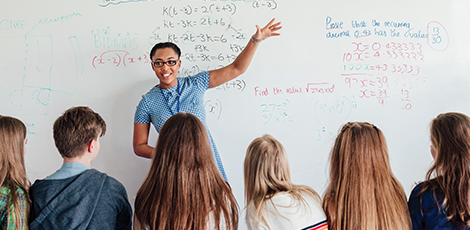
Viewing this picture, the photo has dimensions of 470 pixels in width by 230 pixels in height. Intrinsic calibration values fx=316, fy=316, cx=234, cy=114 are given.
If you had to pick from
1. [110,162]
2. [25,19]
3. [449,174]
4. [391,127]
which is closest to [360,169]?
[449,174]

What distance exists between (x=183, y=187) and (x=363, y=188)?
0.72m

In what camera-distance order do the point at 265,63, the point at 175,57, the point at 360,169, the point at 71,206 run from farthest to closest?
the point at 265,63, the point at 175,57, the point at 360,169, the point at 71,206

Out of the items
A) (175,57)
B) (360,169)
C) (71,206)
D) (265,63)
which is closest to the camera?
(71,206)

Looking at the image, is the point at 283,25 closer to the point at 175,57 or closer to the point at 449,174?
the point at 175,57

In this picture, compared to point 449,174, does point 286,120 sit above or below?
above

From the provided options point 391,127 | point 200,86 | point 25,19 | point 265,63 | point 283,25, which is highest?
point 25,19

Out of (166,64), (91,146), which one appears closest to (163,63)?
(166,64)

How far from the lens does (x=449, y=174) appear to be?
1.26 metres

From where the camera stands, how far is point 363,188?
1.28m

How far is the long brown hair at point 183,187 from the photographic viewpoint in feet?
3.89

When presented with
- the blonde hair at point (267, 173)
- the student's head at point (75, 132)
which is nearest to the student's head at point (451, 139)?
the blonde hair at point (267, 173)

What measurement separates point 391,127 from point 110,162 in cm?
197

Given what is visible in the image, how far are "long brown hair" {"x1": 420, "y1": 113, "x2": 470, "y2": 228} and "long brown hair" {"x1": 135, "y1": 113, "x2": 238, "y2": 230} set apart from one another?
84 cm

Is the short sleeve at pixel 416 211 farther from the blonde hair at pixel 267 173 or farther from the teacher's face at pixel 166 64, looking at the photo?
the teacher's face at pixel 166 64
